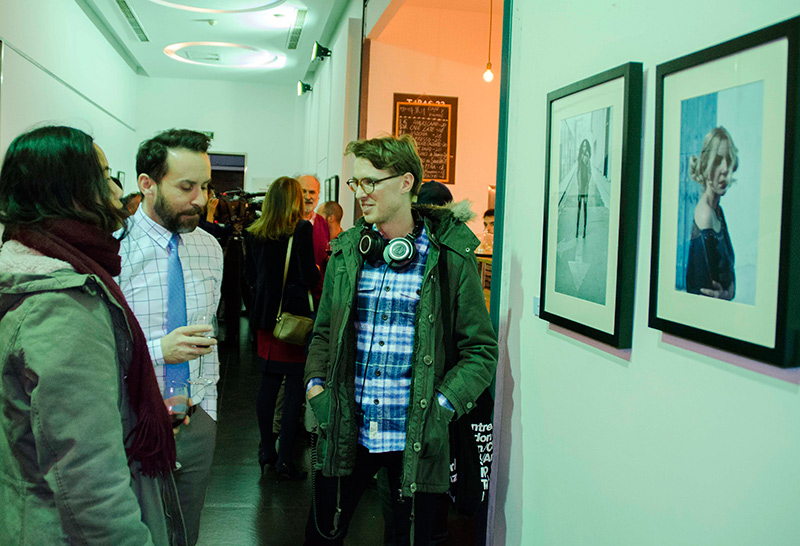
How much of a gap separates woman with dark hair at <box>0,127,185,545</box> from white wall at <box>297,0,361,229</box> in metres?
5.29

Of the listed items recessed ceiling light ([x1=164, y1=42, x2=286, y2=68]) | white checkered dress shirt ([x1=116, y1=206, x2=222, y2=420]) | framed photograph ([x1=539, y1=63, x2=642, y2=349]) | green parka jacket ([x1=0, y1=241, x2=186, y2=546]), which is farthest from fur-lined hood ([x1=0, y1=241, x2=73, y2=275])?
recessed ceiling light ([x1=164, y1=42, x2=286, y2=68])

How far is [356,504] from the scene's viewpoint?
2072 mm

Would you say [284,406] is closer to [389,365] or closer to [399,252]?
[389,365]

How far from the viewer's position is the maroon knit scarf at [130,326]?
1.17 meters

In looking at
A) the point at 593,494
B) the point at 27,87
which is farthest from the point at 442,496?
the point at 27,87

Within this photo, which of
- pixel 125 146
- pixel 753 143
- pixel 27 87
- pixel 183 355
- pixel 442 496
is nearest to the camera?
pixel 753 143

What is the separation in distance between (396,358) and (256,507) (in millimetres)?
1839

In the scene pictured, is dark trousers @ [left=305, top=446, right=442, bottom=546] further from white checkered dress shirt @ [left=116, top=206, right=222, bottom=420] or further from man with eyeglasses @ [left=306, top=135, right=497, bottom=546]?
white checkered dress shirt @ [left=116, top=206, right=222, bottom=420]

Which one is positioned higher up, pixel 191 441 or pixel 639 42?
pixel 639 42

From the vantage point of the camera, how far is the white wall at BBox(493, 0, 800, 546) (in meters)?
1.15

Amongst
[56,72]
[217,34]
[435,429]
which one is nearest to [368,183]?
[435,429]

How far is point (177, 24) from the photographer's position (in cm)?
853

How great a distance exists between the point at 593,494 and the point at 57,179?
1513 millimetres

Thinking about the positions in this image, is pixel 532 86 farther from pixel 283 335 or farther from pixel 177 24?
pixel 177 24
